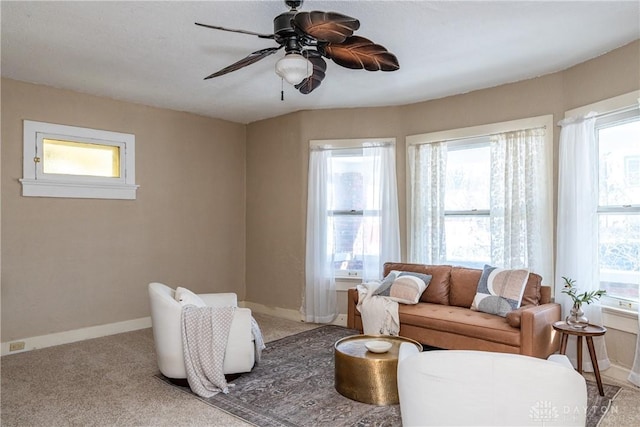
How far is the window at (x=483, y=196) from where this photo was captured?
4.26 m

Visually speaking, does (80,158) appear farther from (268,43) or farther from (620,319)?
(620,319)

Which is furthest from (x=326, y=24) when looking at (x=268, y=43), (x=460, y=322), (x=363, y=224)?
(x=363, y=224)

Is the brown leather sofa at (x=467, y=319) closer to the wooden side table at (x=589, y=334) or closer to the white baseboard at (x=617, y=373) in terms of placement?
the wooden side table at (x=589, y=334)

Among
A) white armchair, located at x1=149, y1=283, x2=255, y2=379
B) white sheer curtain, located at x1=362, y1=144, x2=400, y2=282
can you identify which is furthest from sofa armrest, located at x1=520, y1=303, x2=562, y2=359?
white armchair, located at x1=149, y1=283, x2=255, y2=379

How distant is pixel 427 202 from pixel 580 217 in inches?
66.4

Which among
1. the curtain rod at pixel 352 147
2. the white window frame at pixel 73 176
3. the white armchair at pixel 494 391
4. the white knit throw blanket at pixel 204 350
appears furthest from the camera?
the curtain rod at pixel 352 147

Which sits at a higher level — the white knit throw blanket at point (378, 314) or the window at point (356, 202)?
the window at point (356, 202)

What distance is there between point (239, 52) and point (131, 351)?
10.1 feet

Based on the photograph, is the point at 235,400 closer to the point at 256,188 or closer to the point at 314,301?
the point at 314,301

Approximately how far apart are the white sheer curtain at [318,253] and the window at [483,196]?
106 centimetres

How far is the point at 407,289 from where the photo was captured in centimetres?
437

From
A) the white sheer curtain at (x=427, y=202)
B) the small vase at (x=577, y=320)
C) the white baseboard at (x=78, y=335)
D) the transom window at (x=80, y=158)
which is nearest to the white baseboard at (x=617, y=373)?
the small vase at (x=577, y=320)

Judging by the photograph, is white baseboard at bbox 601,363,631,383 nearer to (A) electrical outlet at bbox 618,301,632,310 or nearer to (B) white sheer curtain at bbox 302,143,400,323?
(A) electrical outlet at bbox 618,301,632,310

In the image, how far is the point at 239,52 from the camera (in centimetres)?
375
